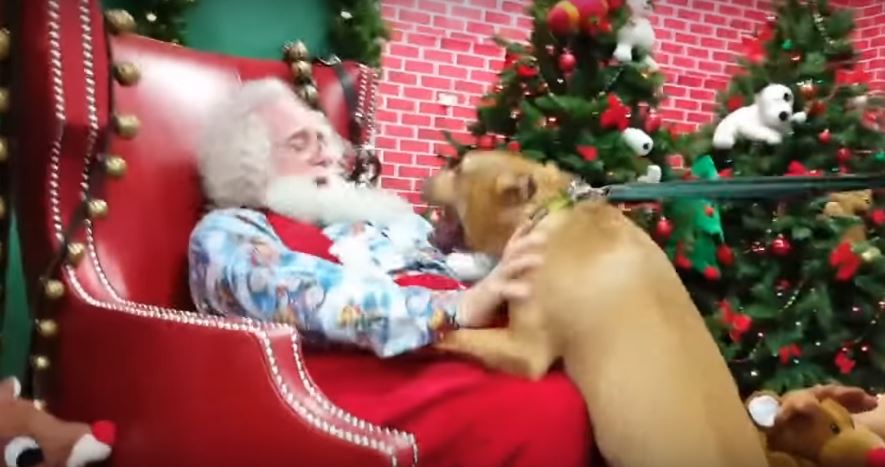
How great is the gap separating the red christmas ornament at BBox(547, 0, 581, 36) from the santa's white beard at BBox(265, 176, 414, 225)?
940 mm

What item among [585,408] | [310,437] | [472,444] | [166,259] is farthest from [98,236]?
[585,408]

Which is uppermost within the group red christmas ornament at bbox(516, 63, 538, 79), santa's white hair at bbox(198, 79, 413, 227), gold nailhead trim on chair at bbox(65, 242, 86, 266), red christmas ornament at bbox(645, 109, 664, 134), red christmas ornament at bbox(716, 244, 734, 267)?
red christmas ornament at bbox(516, 63, 538, 79)

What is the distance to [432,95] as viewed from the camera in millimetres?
3998

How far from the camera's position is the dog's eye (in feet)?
4.67

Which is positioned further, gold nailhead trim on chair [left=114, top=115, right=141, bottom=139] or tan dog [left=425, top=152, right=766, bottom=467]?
gold nailhead trim on chair [left=114, top=115, right=141, bottom=139]

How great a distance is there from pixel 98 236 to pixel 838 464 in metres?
1.37

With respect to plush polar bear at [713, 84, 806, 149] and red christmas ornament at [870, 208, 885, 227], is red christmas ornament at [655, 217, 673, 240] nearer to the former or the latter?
plush polar bear at [713, 84, 806, 149]

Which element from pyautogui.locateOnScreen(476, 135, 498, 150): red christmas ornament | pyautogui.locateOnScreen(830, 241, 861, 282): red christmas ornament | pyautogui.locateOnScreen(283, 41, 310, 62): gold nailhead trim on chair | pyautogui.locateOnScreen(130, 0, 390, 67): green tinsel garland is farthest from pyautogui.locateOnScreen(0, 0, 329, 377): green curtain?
pyautogui.locateOnScreen(830, 241, 861, 282): red christmas ornament

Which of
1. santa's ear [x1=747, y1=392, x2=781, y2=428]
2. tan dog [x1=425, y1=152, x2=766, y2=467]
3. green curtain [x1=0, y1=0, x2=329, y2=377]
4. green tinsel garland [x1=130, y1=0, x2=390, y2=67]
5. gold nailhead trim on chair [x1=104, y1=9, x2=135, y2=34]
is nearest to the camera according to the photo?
tan dog [x1=425, y1=152, x2=766, y2=467]

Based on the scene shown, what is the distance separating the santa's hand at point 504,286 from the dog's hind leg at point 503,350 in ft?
0.13

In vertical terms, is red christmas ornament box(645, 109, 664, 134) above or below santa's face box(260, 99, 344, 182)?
above

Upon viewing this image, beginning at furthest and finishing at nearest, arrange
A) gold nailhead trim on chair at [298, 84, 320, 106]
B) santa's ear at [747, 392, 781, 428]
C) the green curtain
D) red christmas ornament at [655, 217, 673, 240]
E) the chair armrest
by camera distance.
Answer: red christmas ornament at [655, 217, 673, 240]
the green curtain
gold nailhead trim on chair at [298, 84, 320, 106]
santa's ear at [747, 392, 781, 428]
the chair armrest

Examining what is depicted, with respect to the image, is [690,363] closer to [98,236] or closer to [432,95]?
[98,236]

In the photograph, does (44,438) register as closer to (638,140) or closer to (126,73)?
(126,73)
